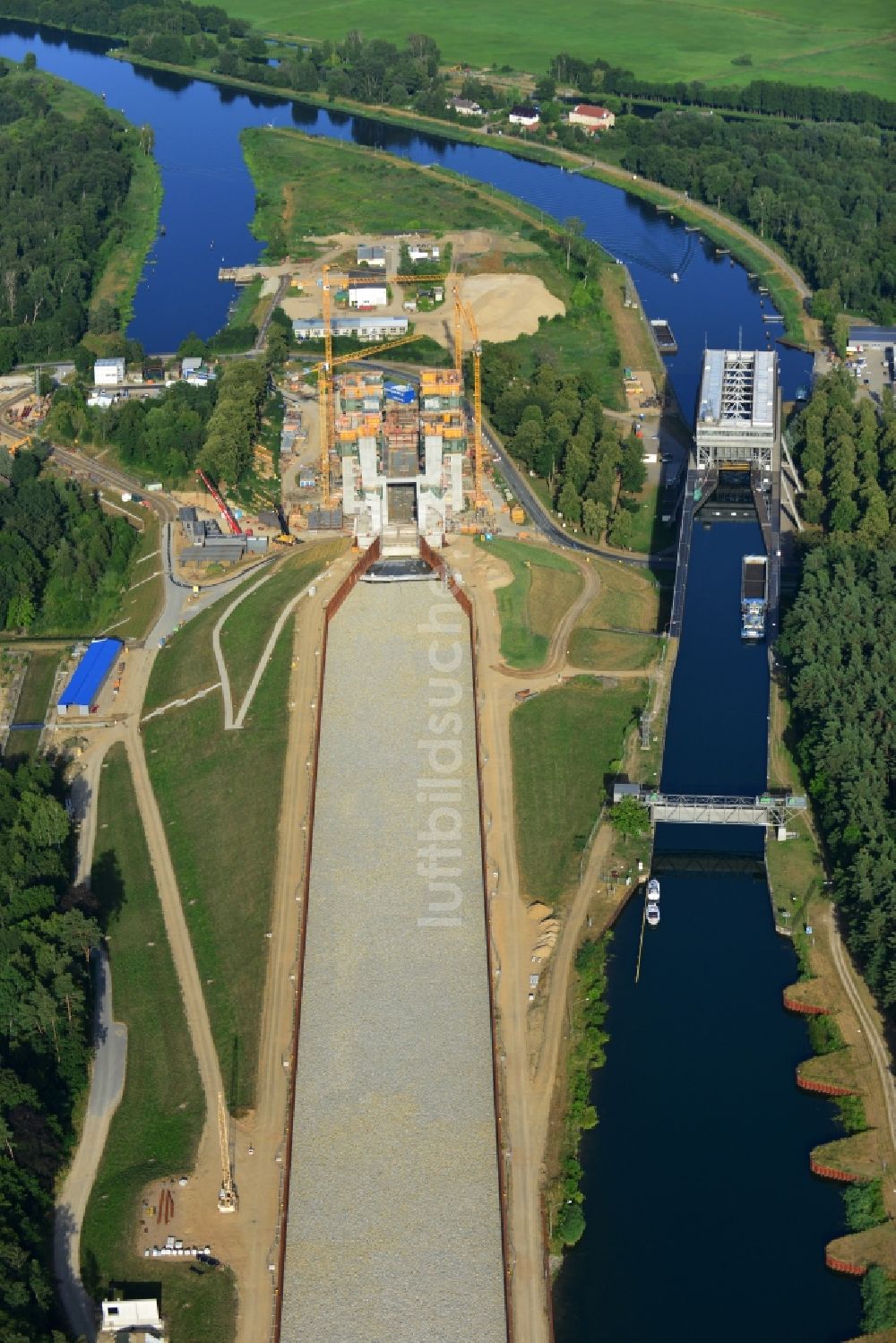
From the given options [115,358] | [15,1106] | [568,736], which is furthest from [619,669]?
[115,358]

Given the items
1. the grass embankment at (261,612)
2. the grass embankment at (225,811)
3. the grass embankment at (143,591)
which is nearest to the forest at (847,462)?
the grass embankment at (261,612)

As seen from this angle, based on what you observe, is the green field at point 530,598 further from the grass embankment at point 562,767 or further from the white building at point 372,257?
the white building at point 372,257

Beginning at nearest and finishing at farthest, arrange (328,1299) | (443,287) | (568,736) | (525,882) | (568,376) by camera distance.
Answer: (328,1299) → (525,882) → (568,736) → (568,376) → (443,287)

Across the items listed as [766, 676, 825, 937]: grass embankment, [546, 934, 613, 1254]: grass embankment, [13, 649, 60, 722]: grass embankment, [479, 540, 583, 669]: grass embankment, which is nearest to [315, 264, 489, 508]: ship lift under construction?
[479, 540, 583, 669]: grass embankment

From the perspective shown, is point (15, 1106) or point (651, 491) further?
point (651, 491)

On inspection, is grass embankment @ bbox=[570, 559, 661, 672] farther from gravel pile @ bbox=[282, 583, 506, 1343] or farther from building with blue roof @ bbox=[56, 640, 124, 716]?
building with blue roof @ bbox=[56, 640, 124, 716]

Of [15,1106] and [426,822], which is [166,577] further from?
[15,1106]

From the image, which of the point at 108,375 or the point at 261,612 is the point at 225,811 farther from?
the point at 108,375
